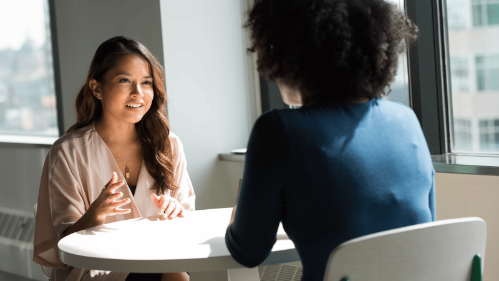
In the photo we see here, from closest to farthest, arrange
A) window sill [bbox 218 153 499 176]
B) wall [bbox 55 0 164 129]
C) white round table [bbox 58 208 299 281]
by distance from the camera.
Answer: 1. white round table [bbox 58 208 299 281]
2. window sill [bbox 218 153 499 176]
3. wall [bbox 55 0 164 129]

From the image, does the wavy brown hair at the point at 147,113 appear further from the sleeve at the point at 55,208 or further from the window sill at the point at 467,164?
the window sill at the point at 467,164

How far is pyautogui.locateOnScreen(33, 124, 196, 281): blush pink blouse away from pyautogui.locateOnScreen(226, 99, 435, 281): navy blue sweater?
97 centimetres

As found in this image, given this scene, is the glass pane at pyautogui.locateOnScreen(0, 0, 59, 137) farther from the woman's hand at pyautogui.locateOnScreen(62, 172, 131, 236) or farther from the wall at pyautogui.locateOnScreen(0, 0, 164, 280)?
the woman's hand at pyautogui.locateOnScreen(62, 172, 131, 236)

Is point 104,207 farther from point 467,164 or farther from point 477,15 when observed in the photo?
point 477,15

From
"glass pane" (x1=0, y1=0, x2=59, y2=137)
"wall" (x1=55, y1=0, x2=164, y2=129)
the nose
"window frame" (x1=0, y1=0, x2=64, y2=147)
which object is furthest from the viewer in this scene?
"glass pane" (x1=0, y1=0, x2=59, y2=137)

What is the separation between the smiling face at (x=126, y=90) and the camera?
206 cm

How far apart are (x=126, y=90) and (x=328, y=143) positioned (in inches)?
50.2

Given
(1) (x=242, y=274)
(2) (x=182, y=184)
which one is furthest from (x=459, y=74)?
(1) (x=242, y=274)

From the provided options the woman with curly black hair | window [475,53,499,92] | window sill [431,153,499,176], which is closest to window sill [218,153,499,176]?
window sill [431,153,499,176]

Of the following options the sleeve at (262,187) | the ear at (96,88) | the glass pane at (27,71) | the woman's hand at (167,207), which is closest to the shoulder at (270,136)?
the sleeve at (262,187)

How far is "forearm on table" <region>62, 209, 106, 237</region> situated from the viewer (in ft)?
5.49

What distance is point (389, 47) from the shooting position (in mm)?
1111

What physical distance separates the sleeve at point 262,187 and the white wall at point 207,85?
6.55ft

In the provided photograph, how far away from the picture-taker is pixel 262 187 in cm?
100
